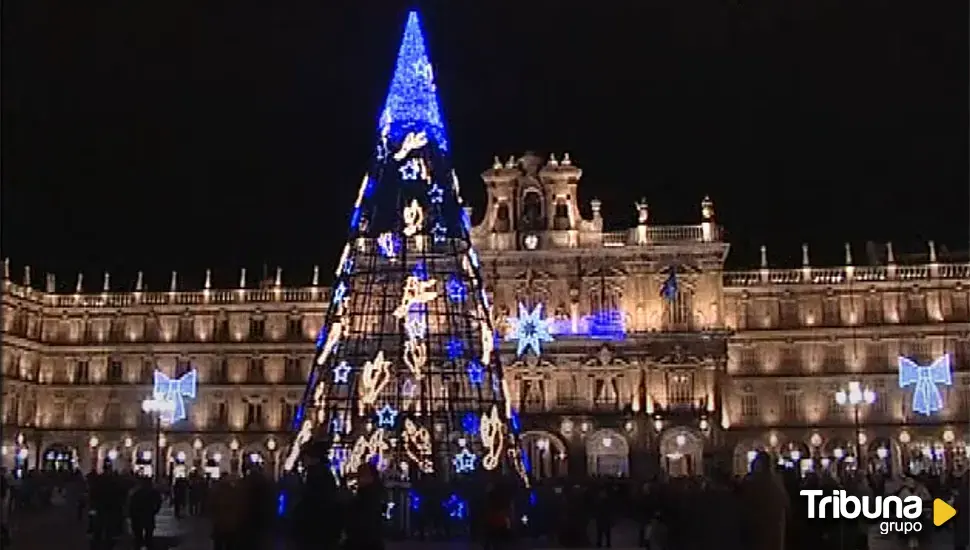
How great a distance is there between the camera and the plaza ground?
68.9 feet

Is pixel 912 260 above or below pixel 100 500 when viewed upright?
above

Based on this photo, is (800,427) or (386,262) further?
(800,427)

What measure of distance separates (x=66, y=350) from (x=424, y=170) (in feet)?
161

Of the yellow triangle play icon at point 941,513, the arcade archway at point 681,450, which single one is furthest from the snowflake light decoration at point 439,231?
the arcade archway at point 681,450

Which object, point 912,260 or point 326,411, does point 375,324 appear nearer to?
point 326,411

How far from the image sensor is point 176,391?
63.9 metres

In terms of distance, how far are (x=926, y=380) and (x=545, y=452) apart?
18.3m

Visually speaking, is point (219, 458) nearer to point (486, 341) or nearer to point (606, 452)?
point (606, 452)

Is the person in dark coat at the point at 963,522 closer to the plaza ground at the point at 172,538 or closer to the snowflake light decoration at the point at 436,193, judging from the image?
the plaza ground at the point at 172,538

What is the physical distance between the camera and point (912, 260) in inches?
2530

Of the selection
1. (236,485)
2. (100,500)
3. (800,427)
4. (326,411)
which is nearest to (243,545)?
(236,485)

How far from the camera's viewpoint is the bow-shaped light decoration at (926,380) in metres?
56.2

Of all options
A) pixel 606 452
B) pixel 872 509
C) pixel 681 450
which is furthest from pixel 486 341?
pixel 606 452

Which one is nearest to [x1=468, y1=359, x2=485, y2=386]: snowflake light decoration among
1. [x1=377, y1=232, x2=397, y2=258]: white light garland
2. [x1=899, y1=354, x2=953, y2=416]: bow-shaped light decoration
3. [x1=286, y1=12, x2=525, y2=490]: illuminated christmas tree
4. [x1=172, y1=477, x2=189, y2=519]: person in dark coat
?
[x1=286, y1=12, x2=525, y2=490]: illuminated christmas tree
